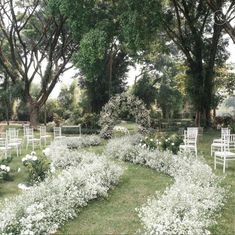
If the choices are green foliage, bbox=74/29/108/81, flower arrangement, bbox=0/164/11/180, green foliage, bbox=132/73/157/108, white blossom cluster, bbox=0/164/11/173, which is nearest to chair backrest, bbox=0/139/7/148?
flower arrangement, bbox=0/164/11/180

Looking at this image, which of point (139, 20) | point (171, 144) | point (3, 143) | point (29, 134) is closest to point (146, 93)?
point (139, 20)

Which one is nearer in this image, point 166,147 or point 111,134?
point 166,147

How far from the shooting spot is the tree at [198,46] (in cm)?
2319

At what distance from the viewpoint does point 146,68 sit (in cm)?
4106

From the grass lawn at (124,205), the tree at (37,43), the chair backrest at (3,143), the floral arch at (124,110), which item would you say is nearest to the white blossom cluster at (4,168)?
the grass lawn at (124,205)

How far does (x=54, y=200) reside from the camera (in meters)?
6.75

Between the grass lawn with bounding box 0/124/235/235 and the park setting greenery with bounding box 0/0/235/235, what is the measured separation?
0.02 meters

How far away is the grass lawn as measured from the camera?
635 centimetres

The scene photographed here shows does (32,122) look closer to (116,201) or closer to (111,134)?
(111,134)

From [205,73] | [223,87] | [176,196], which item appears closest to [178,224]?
[176,196]

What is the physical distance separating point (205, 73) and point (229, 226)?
18.9 metres

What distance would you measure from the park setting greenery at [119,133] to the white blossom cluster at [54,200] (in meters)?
0.02

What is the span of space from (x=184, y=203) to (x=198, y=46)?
18.5m

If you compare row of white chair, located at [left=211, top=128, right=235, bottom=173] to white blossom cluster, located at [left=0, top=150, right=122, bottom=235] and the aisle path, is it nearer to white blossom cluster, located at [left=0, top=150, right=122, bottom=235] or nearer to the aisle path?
the aisle path
